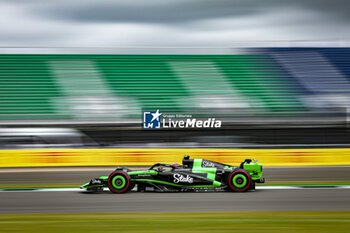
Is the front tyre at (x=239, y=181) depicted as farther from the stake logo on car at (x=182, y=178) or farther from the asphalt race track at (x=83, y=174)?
the asphalt race track at (x=83, y=174)

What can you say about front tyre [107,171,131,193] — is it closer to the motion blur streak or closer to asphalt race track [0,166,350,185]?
asphalt race track [0,166,350,185]

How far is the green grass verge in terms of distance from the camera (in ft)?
17.2

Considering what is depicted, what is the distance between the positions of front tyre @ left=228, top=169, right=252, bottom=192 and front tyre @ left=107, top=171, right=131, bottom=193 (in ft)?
6.26

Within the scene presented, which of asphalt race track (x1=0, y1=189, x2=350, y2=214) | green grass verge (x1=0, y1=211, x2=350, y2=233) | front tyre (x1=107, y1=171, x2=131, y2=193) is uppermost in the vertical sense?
front tyre (x1=107, y1=171, x2=131, y2=193)

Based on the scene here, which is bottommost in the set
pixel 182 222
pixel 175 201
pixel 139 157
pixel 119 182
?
pixel 182 222

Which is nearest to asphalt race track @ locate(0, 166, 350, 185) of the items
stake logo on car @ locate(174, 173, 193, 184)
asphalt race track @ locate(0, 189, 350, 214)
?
asphalt race track @ locate(0, 189, 350, 214)

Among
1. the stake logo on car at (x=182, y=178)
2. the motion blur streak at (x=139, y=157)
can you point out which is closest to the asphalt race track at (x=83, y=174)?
the motion blur streak at (x=139, y=157)

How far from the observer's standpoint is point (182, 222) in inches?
222

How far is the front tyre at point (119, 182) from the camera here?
317 inches

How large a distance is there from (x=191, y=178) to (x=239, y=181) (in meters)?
0.89

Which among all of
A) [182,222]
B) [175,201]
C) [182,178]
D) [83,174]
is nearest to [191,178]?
[182,178]

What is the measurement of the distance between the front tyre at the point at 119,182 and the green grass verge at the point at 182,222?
1810 millimetres

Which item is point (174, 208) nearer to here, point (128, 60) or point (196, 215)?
point (196, 215)

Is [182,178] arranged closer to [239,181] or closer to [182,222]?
[239,181]
